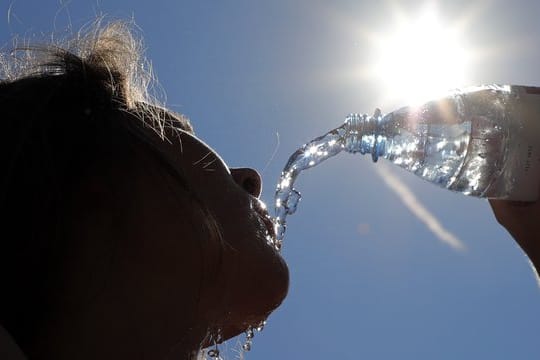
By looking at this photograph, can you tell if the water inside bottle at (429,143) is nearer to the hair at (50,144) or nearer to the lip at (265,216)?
the lip at (265,216)

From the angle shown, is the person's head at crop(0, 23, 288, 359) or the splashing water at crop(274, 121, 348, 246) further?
the splashing water at crop(274, 121, 348, 246)

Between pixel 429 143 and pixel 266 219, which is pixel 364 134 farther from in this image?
pixel 266 219

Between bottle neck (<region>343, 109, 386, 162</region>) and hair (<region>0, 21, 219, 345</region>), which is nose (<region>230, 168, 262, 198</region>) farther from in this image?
bottle neck (<region>343, 109, 386, 162</region>)

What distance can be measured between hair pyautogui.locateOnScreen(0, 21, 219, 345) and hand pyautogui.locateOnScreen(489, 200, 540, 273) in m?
0.88

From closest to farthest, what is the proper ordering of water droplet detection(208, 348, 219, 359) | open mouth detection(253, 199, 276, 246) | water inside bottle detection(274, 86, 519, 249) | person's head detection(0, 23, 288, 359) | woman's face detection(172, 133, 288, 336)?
1. person's head detection(0, 23, 288, 359)
2. woman's face detection(172, 133, 288, 336)
3. open mouth detection(253, 199, 276, 246)
4. water droplet detection(208, 348, 219, 359)
5. water inside bottle detection(274, 86, 519, 249)

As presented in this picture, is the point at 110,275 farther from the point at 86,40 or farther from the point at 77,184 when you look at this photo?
the point at 86,40

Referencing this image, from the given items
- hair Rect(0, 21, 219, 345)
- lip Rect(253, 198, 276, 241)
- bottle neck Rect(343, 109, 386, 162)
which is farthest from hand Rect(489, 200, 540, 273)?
hair Rect(0, 21, 219, 345)

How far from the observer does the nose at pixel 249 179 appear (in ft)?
5.47

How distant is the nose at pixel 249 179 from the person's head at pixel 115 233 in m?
0.06

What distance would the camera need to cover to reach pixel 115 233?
4.40 ft

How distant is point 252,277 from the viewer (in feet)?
4.81

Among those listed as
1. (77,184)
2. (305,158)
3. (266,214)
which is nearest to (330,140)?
(305,158)

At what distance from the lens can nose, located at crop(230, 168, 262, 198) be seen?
167 centimetres

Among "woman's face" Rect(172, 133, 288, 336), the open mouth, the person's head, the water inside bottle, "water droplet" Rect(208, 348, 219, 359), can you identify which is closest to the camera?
the person's head
